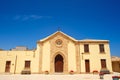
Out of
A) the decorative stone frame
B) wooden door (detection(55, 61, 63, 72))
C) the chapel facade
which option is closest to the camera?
the decorative stone frame

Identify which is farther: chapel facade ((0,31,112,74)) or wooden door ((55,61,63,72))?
wooden door ((55,61,63,72))

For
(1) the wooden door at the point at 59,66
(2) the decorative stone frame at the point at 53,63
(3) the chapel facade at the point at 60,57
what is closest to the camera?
(2) the decorative stone frame at the point at 53,63

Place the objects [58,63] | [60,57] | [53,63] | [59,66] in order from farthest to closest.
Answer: [60,57] < [58,63] < [59,66] < [53,63]

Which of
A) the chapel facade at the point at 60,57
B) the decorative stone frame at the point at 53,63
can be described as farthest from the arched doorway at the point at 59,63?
the decorative stone frame at the point at 53,63

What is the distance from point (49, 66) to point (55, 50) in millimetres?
3119

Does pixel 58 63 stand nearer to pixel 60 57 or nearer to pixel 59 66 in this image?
pixel 59 66

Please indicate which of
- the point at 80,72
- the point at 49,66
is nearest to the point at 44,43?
the point at 49,66

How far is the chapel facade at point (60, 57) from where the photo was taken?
26.8m

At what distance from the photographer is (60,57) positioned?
1099 inches

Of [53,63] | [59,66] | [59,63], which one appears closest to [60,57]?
[59,63]

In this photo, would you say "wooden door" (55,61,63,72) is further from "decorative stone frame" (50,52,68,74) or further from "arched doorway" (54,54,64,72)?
"decorative stone frame" (50,52,68,74)

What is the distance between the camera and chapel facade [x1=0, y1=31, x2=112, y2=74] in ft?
87.9

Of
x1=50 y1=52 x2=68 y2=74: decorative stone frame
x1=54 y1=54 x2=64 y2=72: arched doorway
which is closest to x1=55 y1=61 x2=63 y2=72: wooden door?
x1=54 y1=54 x2=64 y2=72: arched doorway

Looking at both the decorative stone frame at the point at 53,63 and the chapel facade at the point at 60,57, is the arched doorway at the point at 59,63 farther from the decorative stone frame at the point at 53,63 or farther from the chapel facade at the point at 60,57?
the decorative stone frame at the point at 53,63
